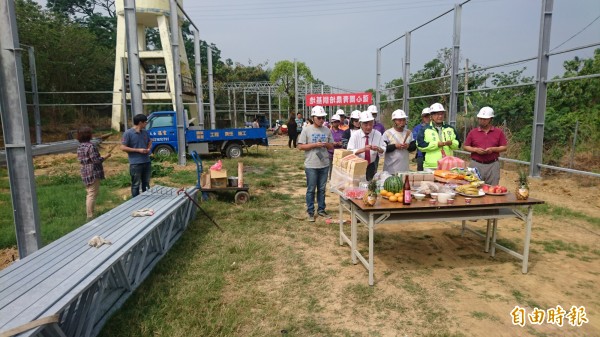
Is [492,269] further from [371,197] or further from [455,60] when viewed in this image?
[455,60]

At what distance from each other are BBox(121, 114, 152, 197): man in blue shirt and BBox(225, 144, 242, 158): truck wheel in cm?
728

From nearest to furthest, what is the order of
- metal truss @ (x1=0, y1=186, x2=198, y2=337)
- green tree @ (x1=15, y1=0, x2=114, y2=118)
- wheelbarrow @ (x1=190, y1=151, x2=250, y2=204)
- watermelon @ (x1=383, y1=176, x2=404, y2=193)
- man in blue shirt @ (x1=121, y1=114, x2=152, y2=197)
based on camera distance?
metal truss @ (x1=0, y1=186, x2=198, y2=337) < watermelon @ (x1=383, y1=176, x2=404, y2=193) < man in blue shirt @ (x1=121, y1=114, x2=152, y2=197) < wheelbarrow @ (x1=190, y1=151, x2=250, y2=204) < green tree @ (x1=15, y1=0, x2=114, y2=118)

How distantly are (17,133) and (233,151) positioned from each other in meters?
9.85

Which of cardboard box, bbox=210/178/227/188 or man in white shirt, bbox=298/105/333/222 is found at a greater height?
man in white shirt, bbox=298/105/333/222

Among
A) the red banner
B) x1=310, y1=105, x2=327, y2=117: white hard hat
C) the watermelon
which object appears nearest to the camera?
the watermelon

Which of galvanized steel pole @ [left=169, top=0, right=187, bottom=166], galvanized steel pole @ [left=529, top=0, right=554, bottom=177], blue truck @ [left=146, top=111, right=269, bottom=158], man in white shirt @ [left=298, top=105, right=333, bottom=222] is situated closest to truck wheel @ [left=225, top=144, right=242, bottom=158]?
blue truck @ [left=146, top=111, right=269, bottom=158]

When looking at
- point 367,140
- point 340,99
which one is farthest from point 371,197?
point 340,99

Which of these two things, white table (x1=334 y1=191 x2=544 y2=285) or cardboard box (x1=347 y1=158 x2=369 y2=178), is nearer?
white table (x1=334 y1=191 x2=544 y2=285)

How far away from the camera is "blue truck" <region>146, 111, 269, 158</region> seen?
1251 cm

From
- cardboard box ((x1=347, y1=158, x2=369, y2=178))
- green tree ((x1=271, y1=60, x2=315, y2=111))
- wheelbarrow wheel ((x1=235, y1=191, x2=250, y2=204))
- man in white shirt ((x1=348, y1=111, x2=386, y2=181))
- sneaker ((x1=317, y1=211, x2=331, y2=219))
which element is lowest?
sneaker ((x1=317, y1=211, x2=331, y2=219))

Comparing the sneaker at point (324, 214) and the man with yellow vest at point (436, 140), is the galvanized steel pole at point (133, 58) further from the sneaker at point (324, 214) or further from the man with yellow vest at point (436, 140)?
the man with yellow vest at point (436, 140)

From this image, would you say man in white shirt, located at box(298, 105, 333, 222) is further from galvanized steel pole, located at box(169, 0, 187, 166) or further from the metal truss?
galvanized steel pole, located at box(169, 0, 187, 166)

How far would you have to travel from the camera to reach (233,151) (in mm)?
13195

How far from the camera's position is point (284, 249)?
4652 millimetres
